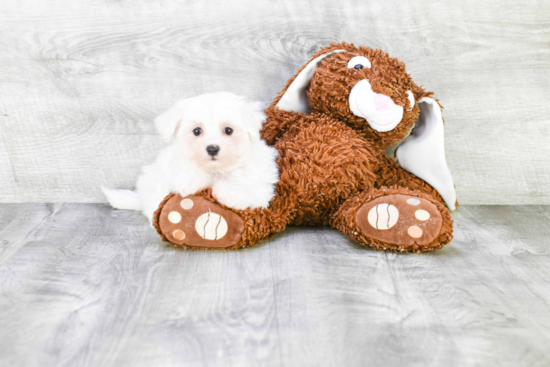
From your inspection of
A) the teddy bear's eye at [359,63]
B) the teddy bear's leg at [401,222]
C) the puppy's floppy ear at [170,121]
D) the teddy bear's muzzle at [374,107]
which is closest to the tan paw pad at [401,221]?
the teddy bear's leg at [401,222]

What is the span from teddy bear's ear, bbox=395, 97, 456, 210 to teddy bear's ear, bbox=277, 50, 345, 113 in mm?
305

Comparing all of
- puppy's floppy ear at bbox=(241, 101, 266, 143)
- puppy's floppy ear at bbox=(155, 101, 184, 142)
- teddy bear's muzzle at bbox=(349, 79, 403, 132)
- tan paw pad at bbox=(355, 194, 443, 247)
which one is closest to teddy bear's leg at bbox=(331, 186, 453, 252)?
tan paw pad at bbox=(355, 194, 443, 247)

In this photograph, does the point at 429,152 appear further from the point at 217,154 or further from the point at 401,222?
the point at 217,154

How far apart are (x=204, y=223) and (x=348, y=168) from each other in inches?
16.4

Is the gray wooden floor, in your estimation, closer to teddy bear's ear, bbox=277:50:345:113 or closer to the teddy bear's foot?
the teddy bear's foot

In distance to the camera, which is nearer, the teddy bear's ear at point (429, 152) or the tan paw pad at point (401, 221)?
the tan paw pad at point (401, 221)

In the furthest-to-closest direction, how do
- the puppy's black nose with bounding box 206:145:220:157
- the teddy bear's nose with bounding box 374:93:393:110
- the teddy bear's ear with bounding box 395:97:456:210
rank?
the teddy bear's ear with bounding box 395:97:456:210 → the teddy bear's nose with bounding box 374:93:393:110 → the puppy's black nose with bounding box 206:145:220:157

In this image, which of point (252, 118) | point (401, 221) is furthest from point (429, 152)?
point (252, 118)

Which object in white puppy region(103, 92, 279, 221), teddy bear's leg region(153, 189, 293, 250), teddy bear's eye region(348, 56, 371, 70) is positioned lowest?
teddy bear's leg region(153, 189, 293, 250)

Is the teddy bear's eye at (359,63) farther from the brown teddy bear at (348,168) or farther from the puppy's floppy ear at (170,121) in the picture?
the puppy's floppy ear at (170,121)

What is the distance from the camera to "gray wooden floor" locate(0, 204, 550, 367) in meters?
0.69

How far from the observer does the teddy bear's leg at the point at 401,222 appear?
1066 millimetres

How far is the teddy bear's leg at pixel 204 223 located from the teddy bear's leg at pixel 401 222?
0.83ft

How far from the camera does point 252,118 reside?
1.04 metres
